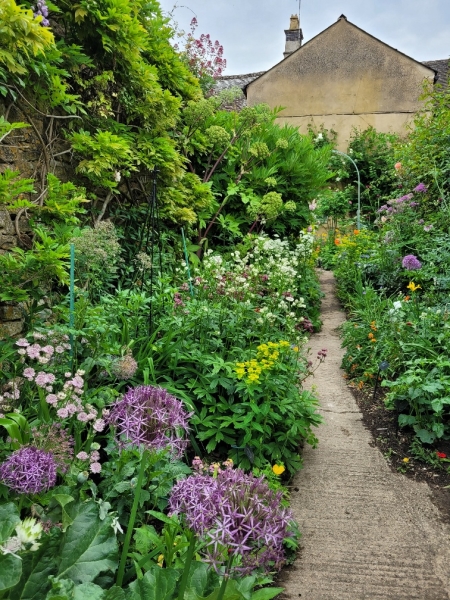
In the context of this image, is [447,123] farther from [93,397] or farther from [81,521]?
[81,521]

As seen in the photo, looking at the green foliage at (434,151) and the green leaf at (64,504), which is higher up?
the green foliage at (434,151)

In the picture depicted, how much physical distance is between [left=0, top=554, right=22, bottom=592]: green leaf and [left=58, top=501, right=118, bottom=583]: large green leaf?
236 mm

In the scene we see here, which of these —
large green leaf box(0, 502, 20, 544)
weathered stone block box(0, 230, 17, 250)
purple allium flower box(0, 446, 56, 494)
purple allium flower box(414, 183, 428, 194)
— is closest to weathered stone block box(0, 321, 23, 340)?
weathered stone block box(0, 230, 17, 250)

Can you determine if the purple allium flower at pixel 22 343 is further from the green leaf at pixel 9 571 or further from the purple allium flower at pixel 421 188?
the purple allium flower at pixel 421 188

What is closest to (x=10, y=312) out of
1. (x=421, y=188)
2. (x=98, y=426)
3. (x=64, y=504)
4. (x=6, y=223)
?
(x=6, y=223)

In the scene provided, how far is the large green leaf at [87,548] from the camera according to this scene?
4.29 feet

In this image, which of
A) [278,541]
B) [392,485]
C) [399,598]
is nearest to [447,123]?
[392,485]

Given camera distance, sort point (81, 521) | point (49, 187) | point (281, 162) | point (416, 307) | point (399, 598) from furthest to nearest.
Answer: point (281, 162), point (416, 307), point (49, 187), point (399, 598), point (81, 521)

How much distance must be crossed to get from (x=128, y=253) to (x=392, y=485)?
9.10ft

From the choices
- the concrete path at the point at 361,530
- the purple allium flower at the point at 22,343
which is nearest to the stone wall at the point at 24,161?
the purple allium flower at the point at 22,343

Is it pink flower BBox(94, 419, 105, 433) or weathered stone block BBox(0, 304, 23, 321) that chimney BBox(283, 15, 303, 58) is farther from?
pink flower BBox(94, 419, 105, 433)

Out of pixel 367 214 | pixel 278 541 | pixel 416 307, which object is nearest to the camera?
pixel 278 541

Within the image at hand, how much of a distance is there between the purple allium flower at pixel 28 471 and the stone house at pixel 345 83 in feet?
43.5

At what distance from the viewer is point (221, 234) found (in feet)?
18.6
